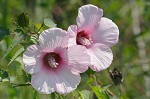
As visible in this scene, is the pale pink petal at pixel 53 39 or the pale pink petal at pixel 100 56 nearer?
the pale pink petal at pixel 53 39

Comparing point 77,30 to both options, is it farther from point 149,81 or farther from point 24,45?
point 149,81

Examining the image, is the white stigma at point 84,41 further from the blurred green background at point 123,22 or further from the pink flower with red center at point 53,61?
the blurred green background at point 123,22

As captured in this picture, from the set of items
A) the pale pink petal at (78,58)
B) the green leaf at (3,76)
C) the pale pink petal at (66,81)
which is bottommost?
the pale pink petal at (66,81)

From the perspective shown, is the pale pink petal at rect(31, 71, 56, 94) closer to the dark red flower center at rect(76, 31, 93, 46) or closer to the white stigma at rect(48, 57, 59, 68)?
the white stigma at rect(48, 57, 59, 68)

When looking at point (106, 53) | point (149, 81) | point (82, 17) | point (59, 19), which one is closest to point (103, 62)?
point (106, 53)

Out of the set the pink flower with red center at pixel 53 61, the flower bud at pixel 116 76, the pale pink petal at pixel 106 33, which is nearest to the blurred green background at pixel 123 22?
the flower bud at pixel 116 76

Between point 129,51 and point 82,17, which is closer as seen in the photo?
point 82,17

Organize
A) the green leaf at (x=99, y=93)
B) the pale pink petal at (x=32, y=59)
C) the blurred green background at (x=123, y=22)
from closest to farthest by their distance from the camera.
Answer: the pale pink petal at (x=32, y=59), the green leaf at (x=99, y=93), the blurred green background at (x=123, y=22)
